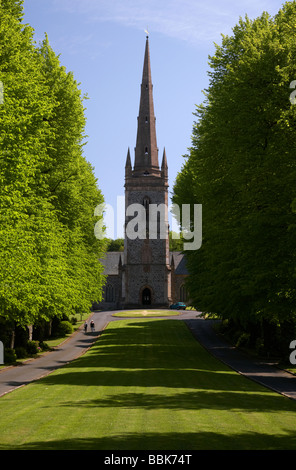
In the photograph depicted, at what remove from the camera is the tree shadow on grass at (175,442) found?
10375mm

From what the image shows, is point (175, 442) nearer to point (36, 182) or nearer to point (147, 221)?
point (36, 182)

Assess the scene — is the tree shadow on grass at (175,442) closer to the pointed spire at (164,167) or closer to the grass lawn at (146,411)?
the grass lawn at (146,411)

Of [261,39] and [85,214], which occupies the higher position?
[261,39]

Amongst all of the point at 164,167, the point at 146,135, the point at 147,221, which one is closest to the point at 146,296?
the point at 147,221

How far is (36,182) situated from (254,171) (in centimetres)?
1169

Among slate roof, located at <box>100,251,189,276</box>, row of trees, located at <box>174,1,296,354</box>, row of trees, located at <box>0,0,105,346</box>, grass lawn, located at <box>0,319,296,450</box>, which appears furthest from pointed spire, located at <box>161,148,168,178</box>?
grass lawn, located at <box>0,319,296,450</box>

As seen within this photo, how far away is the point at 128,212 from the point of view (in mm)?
94562

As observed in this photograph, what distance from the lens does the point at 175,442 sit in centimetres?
1075

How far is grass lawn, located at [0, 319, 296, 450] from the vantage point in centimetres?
1103

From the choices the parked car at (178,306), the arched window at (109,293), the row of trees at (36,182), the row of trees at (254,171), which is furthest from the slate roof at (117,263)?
the row of trees at (254,171)

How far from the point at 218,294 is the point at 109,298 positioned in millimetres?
77989

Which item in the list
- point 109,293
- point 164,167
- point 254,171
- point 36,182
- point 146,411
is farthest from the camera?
point 109,293
